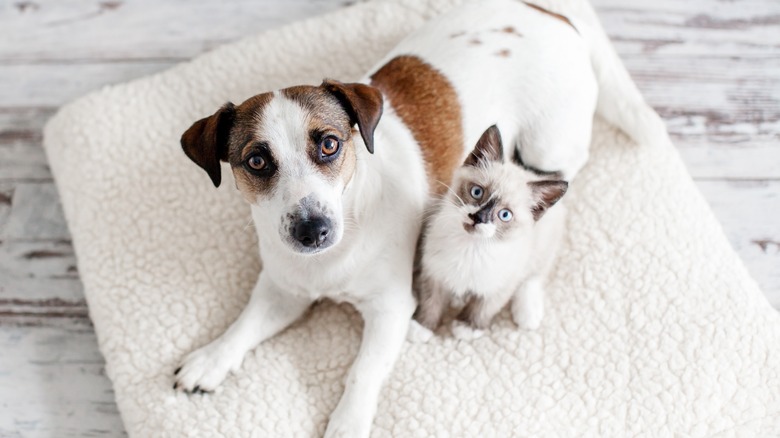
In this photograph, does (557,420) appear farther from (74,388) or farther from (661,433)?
(74,388)

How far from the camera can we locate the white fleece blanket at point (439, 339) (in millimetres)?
2400

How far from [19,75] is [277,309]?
192 centimetres

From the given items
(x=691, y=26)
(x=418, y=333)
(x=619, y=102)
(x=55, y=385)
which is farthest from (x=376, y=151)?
(x=691, y=26)

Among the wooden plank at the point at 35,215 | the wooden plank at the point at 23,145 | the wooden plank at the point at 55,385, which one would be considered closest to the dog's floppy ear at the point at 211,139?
the wooden plank at the point at 55,385

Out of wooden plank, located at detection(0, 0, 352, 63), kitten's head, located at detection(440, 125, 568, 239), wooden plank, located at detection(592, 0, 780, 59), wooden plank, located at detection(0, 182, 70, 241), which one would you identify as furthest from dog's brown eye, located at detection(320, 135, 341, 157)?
wooden plank, located at detection(592, 0, 780, 59)

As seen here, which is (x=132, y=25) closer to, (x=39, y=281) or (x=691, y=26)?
(x=39, y=281)

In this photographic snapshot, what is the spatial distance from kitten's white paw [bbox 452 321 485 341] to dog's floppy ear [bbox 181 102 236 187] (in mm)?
980

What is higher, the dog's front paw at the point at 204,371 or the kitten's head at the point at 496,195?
the kitten's head at the point at 496,195

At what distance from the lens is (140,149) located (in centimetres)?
299

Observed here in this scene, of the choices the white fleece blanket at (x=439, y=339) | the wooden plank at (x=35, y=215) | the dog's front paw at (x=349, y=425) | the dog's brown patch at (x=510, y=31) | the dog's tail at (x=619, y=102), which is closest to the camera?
the dog's front paw at (x=349, y=425)

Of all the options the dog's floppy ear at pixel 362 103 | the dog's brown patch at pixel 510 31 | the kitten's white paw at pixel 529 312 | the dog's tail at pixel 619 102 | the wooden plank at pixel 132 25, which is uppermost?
the dog's brown patch at pixel 510 31

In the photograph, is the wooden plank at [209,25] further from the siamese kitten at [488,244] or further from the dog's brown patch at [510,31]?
the siamese kitten at [488,244]

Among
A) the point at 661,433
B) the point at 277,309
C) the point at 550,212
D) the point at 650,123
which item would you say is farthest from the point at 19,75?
the point at 661,433

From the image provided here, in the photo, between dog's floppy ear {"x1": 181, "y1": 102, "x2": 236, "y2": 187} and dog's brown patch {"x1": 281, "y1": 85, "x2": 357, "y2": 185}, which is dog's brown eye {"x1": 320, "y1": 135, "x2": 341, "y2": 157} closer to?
dog's brown patch {"x1": 281, "y1": 85, "x2": 357, "y2": 185}
